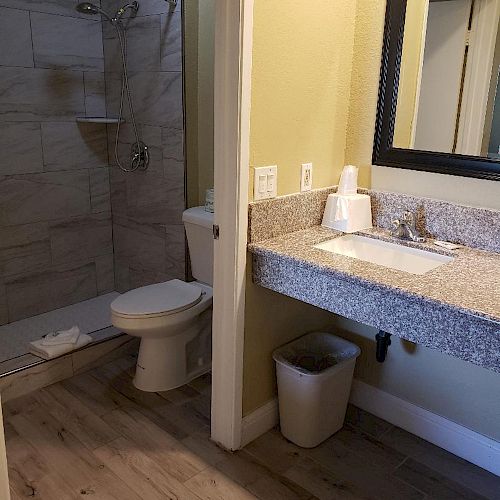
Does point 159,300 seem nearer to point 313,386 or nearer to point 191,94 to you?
point 313,386

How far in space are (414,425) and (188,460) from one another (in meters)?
0.94

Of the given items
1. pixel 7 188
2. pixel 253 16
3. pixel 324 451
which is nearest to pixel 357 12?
pixel 253 16

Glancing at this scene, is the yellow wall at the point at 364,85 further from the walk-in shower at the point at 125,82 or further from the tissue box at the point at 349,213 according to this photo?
the walk-in shower at the point at 125,82

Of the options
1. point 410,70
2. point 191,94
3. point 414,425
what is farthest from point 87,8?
point 414,425

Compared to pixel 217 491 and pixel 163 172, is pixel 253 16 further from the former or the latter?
pixel 217 491

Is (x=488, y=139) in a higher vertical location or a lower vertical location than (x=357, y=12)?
lower

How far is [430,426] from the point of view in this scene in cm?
221

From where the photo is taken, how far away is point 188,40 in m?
2.76

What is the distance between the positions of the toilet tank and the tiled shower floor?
620mm

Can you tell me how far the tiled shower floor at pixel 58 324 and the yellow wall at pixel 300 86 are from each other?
4.83 ft

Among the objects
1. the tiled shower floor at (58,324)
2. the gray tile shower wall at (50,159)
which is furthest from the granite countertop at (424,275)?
the gray tile shower wall at (50,159)

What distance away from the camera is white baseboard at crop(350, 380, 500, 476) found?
2.06m

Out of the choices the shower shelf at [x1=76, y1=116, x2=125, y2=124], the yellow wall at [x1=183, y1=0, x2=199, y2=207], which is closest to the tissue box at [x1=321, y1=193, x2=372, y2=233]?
the yellow wall at [x1=183, y1=0, x2=199, y2=207]

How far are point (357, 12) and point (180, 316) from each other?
1.49m
